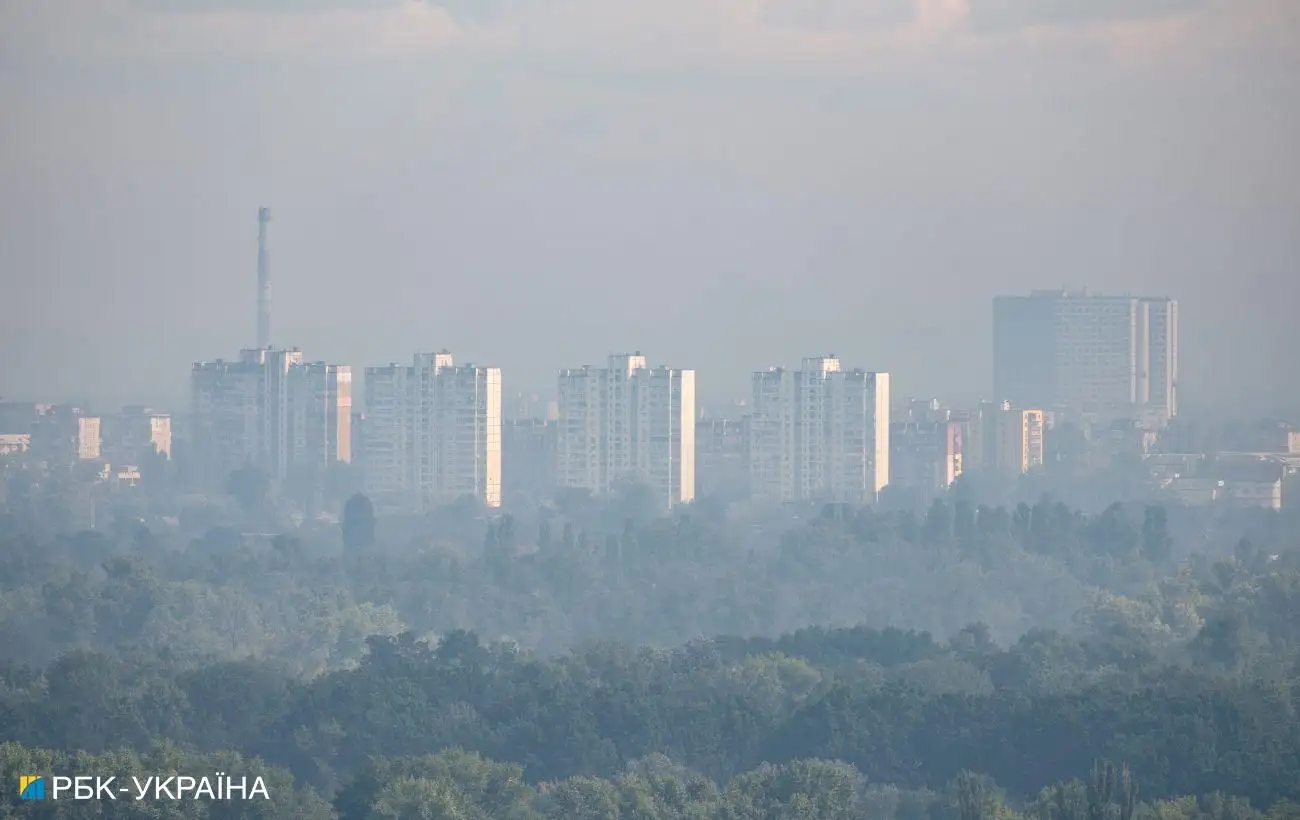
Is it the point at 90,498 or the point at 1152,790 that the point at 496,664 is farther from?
the point at 90,498

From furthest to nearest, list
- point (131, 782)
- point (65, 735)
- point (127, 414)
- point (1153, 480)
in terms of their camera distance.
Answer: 1. point (127, 414)
2. point (1153, 480)
3. point (65, 735)
4. point (131, 782)

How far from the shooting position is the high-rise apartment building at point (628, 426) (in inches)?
2857

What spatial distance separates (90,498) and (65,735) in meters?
45.5

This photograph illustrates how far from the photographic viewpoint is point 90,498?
69.9 m

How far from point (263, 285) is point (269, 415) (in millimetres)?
7568

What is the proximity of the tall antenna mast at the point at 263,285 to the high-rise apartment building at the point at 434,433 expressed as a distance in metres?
11.4

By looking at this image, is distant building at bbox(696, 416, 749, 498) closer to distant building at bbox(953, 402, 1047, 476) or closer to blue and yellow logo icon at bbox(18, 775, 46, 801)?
distant building at bbox(953, 402, 1047, 476)

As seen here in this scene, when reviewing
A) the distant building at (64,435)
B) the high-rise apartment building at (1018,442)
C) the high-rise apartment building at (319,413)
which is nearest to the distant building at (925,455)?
the high-rise apartment building at (1018,442)

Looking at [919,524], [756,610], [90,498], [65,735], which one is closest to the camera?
[65,735]

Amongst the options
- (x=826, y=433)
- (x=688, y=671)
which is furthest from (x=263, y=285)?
(x=688, y=671)

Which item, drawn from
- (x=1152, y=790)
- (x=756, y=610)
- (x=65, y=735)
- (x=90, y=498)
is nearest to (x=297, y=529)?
(x=90, y=498)

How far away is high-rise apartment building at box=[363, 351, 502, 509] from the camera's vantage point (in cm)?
7319

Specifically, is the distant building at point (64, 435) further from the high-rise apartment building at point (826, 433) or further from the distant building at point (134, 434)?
the high-rise apartment building at point (826, 433)

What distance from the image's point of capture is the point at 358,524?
184ft
